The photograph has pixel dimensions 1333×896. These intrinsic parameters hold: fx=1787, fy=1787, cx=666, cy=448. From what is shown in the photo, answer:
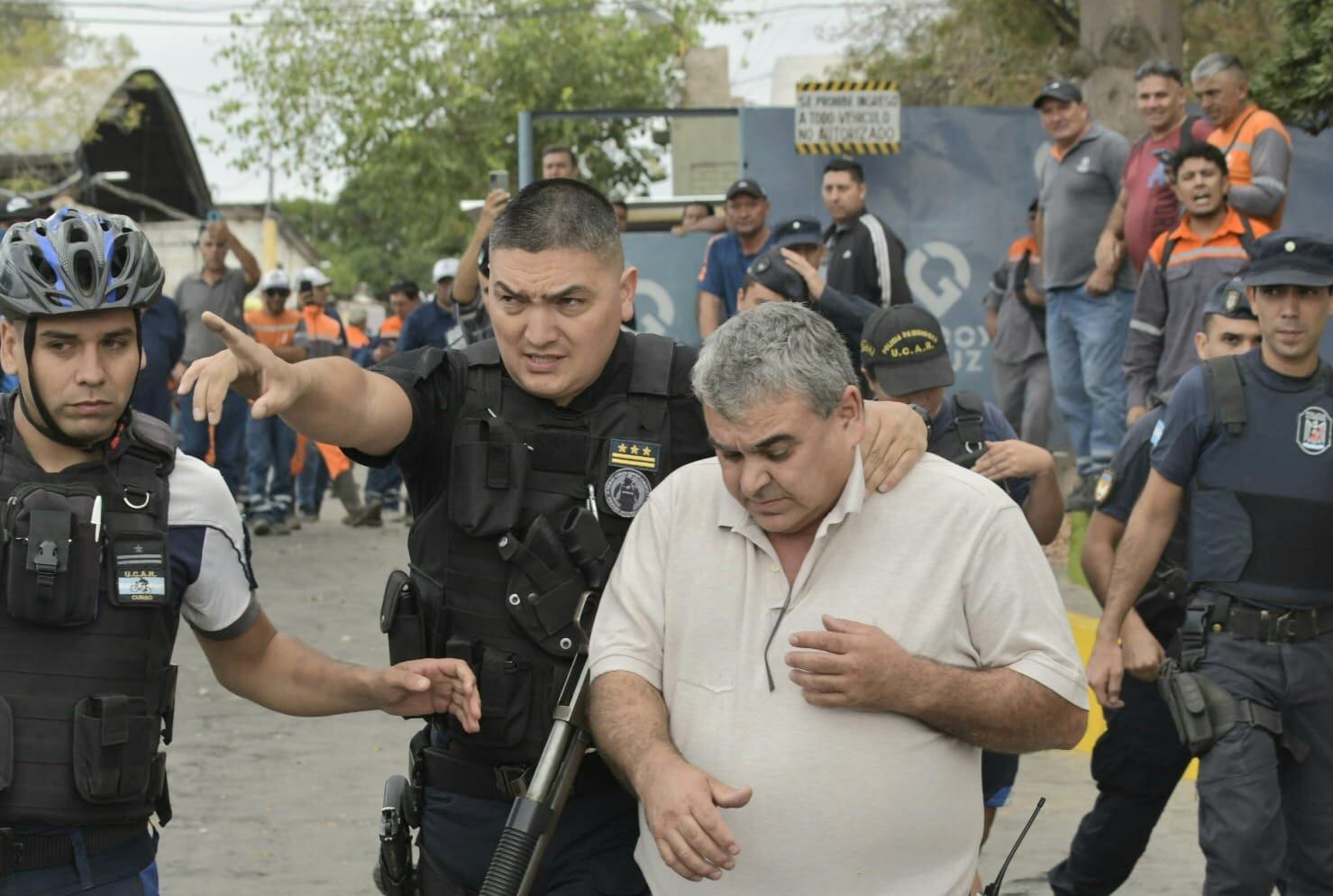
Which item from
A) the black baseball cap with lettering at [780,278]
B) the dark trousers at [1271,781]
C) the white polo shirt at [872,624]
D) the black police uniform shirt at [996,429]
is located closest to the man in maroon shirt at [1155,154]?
the black baseball cap with lettering at [780,278]

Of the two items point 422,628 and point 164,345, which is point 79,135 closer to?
point 164,345

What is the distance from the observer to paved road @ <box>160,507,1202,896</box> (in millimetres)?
6652

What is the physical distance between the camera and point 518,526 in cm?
382

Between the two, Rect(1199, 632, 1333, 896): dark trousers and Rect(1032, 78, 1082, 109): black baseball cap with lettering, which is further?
Rect(1032, 78, 1082, 109): black baseball cap with lettering

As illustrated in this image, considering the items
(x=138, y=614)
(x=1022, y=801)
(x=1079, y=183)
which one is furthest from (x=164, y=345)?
(x=138, y=614)

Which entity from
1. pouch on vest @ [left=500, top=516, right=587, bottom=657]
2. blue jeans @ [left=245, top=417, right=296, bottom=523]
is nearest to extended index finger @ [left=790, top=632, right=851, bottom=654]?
pouch on vest @ [left=500, top=516, right=587, bottom=657]

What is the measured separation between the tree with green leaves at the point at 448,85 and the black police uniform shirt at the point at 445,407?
30047mm

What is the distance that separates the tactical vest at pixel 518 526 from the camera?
3740 millimetres

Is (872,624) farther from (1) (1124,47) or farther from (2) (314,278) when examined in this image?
(2) (314,278)

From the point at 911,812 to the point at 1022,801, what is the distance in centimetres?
461

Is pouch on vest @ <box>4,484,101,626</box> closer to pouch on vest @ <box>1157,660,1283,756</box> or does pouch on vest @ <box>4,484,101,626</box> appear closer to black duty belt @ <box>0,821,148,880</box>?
black duty belt @ <box>0,821,148,880</box>

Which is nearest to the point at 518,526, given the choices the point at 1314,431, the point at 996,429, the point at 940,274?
the point at 996,429

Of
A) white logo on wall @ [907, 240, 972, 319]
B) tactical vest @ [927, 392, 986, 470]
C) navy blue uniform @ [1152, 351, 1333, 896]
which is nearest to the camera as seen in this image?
navy blue uniform @ [1152, 351, 1333, 896]

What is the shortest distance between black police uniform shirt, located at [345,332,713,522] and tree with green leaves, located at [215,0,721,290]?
30047mm
